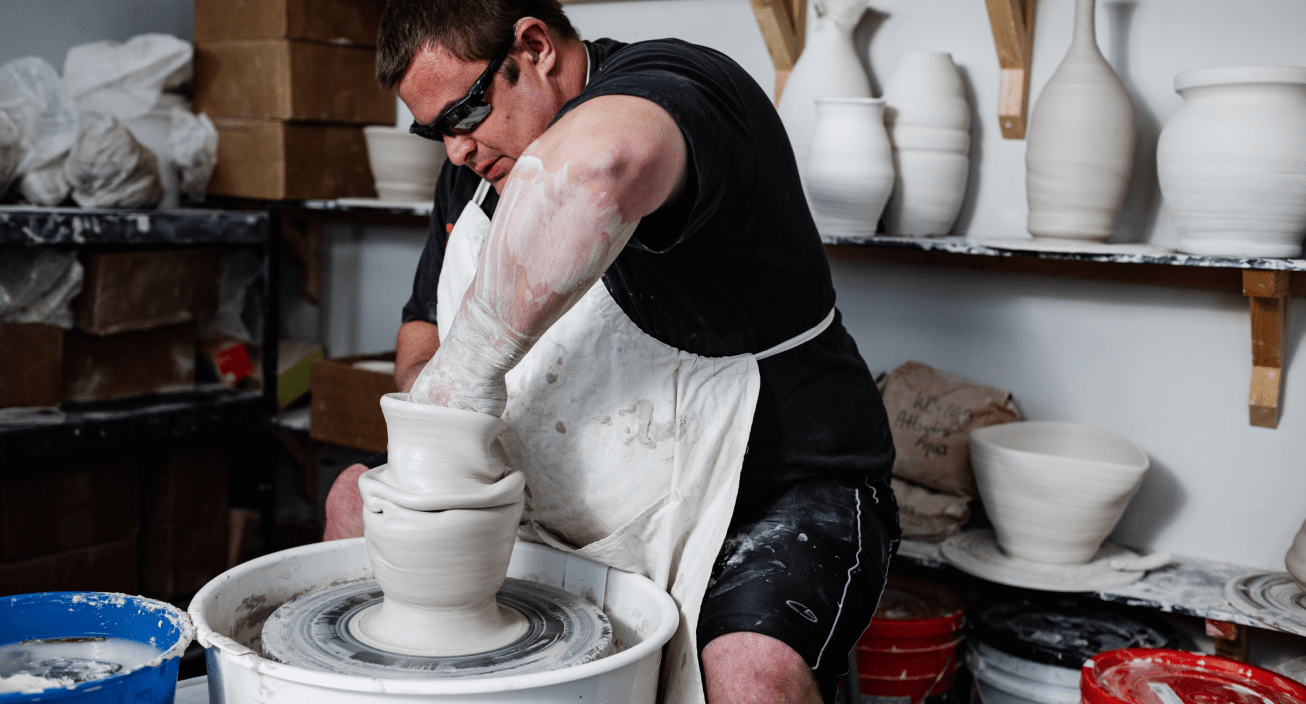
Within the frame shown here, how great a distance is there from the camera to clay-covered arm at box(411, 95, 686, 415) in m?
0.88

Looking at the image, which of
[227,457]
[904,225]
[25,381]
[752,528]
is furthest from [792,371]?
[227,457]

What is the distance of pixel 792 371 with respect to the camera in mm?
1380

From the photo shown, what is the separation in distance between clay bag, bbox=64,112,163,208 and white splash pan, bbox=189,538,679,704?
1600 millimetres

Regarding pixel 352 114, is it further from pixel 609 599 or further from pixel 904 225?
pixel 609 599

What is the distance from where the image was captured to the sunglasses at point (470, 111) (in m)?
Answer: 1.28

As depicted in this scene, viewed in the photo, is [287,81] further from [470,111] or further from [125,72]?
[470,111]

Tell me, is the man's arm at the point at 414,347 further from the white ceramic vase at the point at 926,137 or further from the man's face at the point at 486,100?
the white ceramic vase at the point at 926,137

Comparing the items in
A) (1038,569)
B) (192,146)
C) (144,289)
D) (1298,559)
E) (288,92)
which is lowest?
(1038,569)

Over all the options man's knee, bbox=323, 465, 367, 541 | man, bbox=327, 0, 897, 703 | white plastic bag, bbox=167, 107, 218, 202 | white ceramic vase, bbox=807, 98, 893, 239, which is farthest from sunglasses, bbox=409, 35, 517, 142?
white plastic bag, bbox=167, 107, 218, 202

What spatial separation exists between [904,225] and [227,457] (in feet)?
6.63

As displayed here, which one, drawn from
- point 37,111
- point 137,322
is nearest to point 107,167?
point 37,111

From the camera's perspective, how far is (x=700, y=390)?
4.28 ft

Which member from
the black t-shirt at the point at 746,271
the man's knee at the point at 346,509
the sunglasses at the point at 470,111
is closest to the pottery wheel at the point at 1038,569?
the black t-shirt at the point at 746,271

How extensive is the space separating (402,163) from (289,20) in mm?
461
